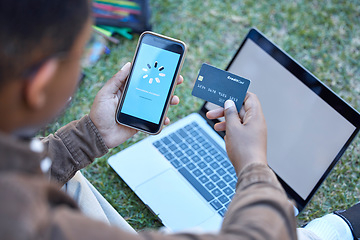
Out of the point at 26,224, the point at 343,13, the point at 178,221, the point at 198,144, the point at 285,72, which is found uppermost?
the point at 343,13

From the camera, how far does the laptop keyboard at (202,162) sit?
1.24 m

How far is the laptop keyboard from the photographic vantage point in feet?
4.07

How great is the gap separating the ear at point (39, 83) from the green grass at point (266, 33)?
2.54ft

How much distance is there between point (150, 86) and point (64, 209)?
580 mm

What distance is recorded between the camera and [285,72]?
3.99 feet

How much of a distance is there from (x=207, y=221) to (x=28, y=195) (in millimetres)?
711

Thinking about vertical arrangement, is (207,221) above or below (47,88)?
below

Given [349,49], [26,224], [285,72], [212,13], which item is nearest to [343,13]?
[349,49]

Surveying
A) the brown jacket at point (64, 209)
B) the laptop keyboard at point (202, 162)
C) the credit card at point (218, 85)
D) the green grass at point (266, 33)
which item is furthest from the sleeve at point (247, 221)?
the green grass at point (266, 33)

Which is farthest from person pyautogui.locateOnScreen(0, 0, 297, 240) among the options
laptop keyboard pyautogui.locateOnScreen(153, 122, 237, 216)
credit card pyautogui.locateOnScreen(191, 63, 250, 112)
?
laptop keyboard pyautogui.locateOnScreen(153, 122, 237, 216)

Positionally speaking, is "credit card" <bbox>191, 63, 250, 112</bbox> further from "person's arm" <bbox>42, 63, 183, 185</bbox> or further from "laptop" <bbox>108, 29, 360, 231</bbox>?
"laptop" <bbox>108, 29, 360, 231</bbox>

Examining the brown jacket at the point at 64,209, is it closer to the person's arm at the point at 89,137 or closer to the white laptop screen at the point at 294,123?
the person's arm at the point at 89,137

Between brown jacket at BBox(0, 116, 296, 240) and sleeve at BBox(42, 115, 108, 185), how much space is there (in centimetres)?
25

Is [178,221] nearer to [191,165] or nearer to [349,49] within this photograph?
[191,165]
